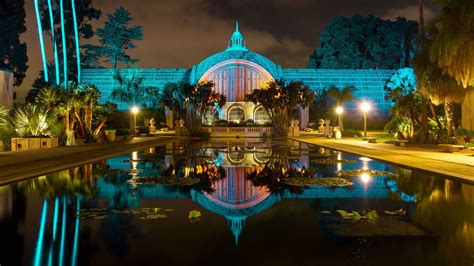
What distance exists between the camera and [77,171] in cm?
1511

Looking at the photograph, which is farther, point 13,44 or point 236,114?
point 13,44

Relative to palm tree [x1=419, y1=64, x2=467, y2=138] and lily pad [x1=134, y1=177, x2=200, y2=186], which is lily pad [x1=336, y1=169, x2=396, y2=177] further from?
palm tree [x1=419, y1=64, x2=467, y2=138]

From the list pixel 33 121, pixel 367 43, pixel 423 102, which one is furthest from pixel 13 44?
pixel 423 102

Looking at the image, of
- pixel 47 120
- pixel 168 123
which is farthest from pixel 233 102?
pixel 47 120

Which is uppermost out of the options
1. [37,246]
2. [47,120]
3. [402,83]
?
[402,83]

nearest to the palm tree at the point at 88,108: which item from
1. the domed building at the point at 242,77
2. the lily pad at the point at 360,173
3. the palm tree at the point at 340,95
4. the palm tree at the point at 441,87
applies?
the lily pad at the point at 360,173

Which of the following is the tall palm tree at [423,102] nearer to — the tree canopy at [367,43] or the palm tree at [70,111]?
the palm tree at [70,111]

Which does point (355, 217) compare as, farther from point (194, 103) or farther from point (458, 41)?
point (194, 103)

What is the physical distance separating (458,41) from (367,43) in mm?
59145

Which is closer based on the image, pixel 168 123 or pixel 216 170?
pixel 216 170

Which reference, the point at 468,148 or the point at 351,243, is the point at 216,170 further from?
the point at 468,148

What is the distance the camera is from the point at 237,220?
8.09 meters

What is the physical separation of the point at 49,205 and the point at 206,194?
11.3 ft

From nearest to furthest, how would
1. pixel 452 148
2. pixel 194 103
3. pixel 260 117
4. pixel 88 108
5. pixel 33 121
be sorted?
pixel 452 148 < pixel 33 121 < pixel 88 108 < pixel 194 103 < pixel 260 117
